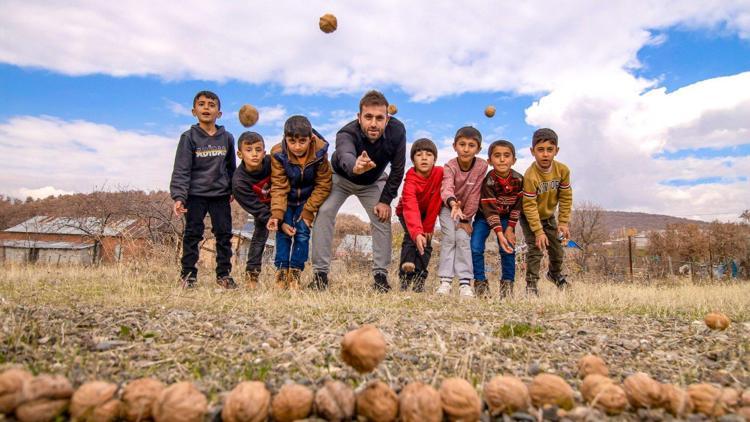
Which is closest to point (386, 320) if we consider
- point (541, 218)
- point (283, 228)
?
point (283, 228)

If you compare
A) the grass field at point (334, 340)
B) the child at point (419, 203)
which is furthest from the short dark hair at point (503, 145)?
the grass field at point (334, 340)

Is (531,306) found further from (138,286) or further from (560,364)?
(138,286)

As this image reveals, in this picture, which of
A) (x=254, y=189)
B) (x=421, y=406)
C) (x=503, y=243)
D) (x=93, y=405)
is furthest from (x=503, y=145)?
(x=93, y=405)

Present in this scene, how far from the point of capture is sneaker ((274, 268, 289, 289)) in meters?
5.05

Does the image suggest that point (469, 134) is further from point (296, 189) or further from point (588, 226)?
point (588, 226)

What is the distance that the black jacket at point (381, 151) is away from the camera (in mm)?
5188

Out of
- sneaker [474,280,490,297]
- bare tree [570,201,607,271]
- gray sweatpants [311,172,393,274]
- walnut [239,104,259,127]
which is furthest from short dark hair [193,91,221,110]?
bare tree [570,201,607,271]

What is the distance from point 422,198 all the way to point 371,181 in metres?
0.63

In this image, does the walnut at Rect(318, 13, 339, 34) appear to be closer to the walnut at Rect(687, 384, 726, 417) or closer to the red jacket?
the red jacket

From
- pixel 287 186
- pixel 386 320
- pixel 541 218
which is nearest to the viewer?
pixel 386 320

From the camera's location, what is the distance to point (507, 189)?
17.9 ft

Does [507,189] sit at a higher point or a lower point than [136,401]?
higher

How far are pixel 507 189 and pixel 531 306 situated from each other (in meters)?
1.95

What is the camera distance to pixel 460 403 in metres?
1.29
